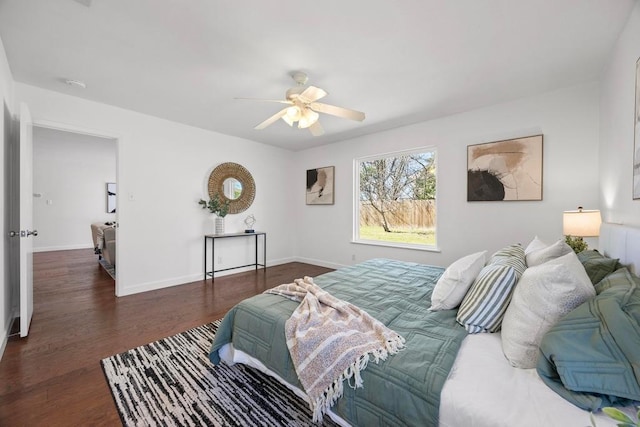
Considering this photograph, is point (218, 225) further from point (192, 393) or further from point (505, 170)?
→ point (505, 170)

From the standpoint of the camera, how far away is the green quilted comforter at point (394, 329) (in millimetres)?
1064

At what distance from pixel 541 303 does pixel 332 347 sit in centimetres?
94

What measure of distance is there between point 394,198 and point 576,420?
3779mm

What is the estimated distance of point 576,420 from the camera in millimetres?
832

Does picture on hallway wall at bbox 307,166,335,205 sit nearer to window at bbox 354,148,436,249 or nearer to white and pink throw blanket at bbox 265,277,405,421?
window at bbox 354,148,436,249

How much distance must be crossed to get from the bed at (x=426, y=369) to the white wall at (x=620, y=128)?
13.0 inches

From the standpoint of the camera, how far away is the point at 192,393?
1.67m

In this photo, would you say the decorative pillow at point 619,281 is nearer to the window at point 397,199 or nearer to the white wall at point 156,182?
the window at point 397,199

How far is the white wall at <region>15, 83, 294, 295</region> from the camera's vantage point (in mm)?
3199

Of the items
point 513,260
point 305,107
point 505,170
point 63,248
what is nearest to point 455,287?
point 513,260

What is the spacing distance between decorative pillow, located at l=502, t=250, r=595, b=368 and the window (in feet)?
9.38

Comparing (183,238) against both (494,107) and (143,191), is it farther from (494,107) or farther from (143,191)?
(494,107)

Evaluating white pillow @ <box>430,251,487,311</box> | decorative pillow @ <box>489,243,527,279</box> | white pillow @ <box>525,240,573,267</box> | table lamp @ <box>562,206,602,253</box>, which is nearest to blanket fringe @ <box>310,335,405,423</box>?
white pillow @ <box>430,251,487,311</box>

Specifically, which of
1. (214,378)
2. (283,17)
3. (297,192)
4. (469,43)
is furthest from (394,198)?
(214,378)
